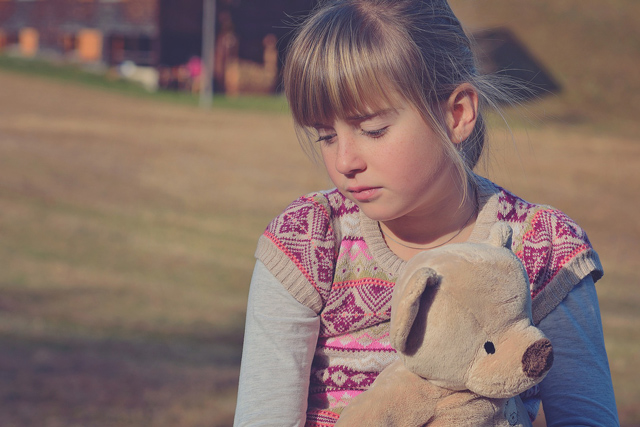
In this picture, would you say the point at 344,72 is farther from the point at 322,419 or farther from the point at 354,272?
the point at 322,419

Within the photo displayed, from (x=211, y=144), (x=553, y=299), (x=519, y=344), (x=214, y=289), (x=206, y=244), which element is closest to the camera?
(x=519, y=344)

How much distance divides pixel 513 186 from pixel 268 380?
9.78 m

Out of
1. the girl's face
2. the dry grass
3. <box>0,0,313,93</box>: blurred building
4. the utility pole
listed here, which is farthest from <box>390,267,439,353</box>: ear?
the utility pole

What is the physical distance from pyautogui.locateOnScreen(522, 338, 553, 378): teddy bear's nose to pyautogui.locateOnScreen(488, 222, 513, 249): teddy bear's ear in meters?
0.19

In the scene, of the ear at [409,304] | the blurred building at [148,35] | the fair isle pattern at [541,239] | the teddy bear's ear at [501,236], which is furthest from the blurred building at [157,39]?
the ear at [409,304]

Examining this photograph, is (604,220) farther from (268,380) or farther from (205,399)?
(268,380)

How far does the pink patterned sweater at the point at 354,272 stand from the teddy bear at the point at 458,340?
0.34 metres

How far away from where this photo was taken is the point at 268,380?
5.09ft

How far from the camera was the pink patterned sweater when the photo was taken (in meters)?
1.56

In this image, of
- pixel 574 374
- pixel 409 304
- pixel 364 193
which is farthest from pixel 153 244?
pixel 409 304

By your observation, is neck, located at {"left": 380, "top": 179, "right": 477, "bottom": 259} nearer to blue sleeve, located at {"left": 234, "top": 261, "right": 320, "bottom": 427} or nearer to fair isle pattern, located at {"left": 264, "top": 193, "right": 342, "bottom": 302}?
fair isle pattern, located at {"left": 264, "top": 193, "right": 342, "bottom": 302}

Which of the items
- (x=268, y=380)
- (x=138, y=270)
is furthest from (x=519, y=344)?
(x=138, y=270)

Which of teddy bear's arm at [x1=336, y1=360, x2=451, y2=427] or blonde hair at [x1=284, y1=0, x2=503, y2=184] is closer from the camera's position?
teddy bear's arm at [x1=336, y1=360, x2=451, y2=427]

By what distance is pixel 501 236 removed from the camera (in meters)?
1.27
